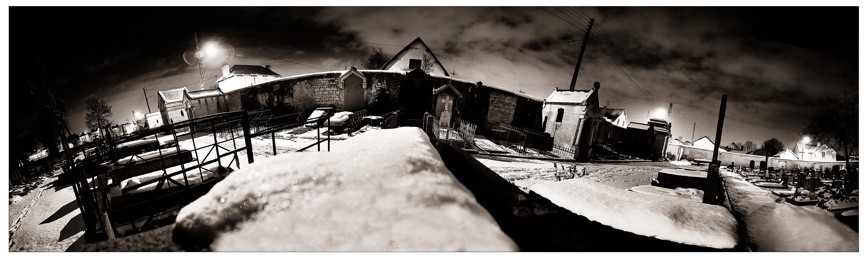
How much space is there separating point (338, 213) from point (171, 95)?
24.8 metres

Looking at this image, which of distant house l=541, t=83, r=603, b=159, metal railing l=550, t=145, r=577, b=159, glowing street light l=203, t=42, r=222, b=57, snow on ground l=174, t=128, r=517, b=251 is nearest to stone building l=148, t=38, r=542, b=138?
distant house l=541, t=83, r=603, b=159

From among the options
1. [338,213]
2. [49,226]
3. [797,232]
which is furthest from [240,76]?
[797,232]

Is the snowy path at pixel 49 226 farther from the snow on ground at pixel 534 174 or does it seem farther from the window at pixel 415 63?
the window at pixel 415 63

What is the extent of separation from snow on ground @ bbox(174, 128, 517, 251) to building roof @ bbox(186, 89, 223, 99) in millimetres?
20362

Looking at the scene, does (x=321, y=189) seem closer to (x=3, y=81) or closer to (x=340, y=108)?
(x=3, y=81)

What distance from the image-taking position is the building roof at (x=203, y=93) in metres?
17.2

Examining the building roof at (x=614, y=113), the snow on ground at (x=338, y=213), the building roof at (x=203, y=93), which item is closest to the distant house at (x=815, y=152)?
the building roof at (x=614, y=113)

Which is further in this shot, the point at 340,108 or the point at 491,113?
the point at 491,113

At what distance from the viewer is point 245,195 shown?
1.76 m

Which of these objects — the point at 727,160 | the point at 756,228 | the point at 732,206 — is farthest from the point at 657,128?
the point at 756,228

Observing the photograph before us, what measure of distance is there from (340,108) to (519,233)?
1760 centimetres

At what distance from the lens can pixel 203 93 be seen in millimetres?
17422

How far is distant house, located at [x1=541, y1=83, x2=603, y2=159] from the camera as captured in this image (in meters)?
15.1

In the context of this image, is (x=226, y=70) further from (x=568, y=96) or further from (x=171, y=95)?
(x=568, y=96)
